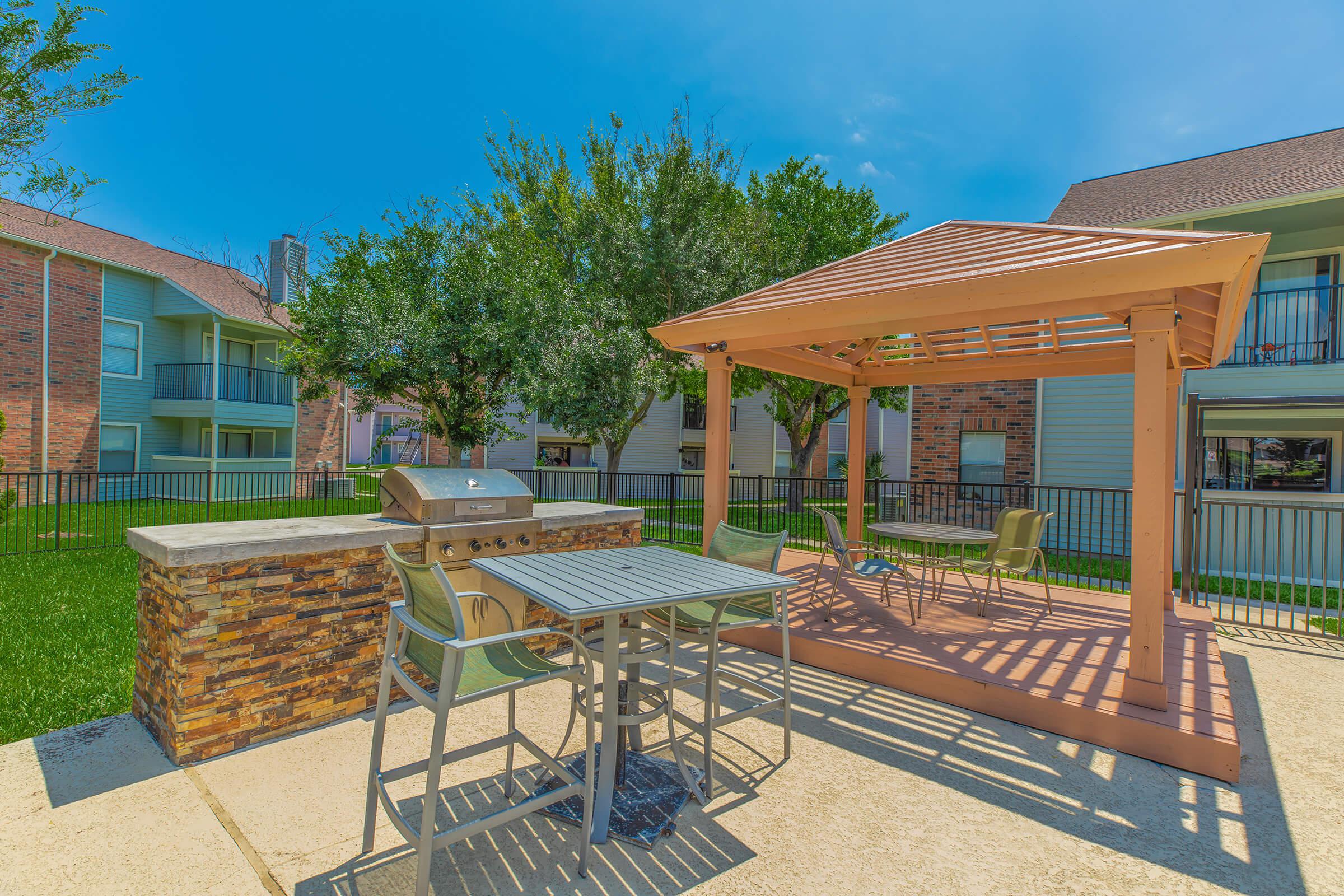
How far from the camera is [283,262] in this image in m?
18.9

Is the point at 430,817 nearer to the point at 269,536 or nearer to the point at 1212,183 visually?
the point at 269,536

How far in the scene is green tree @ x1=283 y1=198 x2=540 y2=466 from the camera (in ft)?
31.3

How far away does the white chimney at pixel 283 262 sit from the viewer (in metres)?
18.8

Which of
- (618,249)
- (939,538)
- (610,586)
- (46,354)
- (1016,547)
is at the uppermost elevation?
(618,249)

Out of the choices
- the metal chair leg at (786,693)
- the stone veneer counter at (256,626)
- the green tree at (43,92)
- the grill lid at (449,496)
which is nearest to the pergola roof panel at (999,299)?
the grill lid at (449,496)

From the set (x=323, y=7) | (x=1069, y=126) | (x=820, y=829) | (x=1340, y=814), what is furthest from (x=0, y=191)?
(x=1069, y=126)

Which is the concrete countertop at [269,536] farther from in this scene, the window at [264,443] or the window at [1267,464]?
the window at [264,443]

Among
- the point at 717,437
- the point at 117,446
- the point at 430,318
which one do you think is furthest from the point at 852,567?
the point at 117,446

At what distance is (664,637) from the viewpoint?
121 inches

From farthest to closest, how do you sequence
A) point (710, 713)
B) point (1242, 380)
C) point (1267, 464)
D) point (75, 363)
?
point (75, 363), point (1267, 464), point (1242, 380), point (710, 713)

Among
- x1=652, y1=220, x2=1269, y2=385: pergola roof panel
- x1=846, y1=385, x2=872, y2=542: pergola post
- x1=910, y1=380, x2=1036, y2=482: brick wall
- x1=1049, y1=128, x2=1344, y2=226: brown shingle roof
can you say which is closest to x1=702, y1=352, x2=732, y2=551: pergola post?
x1=652, y1=220, x2=1269, y2=385: pergola roof panel

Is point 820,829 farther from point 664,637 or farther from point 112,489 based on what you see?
point 112,489

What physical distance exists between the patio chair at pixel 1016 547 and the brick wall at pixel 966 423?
222 inches

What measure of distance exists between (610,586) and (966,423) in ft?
37.5
